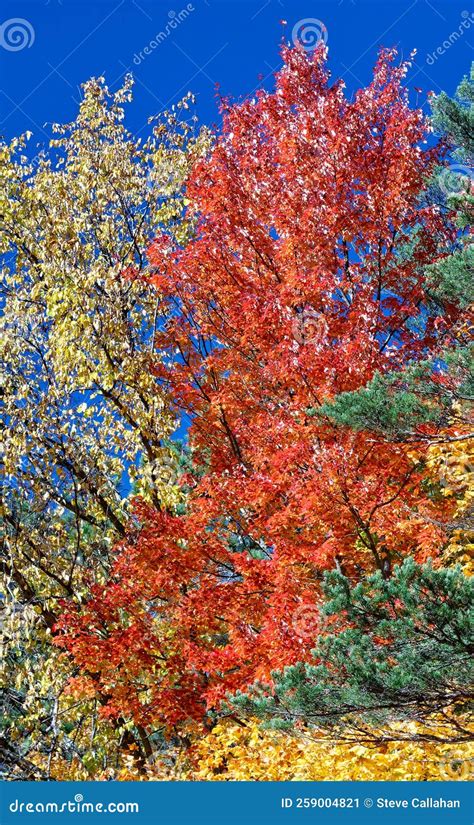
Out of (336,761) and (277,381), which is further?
(277,381)

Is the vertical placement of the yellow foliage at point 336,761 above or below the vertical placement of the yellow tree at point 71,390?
below

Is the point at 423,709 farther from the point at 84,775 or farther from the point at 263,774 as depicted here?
the point at 84,775

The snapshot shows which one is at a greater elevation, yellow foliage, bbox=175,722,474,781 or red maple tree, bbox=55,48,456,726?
red maple tree, bbox=55,48,456,726

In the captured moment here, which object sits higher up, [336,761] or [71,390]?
[71,390]

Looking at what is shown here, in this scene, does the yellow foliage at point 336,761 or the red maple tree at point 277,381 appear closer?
the yellow foliage at point 336,761

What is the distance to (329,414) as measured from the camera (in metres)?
6.94

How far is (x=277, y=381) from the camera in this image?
9328 millimetres

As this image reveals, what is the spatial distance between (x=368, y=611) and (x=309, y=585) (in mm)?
2572

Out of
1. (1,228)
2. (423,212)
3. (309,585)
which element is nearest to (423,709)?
(309,585)

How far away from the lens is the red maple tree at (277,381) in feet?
26.7

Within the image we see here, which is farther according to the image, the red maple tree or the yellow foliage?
the red maple tree

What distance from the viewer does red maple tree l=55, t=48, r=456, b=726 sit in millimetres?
8125

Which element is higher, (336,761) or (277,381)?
(277,381)

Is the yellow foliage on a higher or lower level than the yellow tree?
lower
